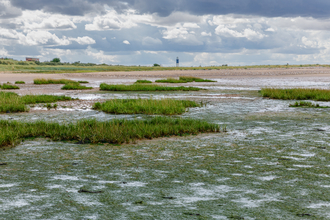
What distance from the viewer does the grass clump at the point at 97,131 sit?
32.1ft

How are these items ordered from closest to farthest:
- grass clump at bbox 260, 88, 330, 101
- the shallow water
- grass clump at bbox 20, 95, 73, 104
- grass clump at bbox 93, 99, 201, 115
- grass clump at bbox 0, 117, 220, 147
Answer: the shallow water → grass clump at bbox 0, 117, 220, 147 → grass clump at bbox 93, 99, 201, 115 → grass clump at bbox 20, 95, 73, 104 → grass clump at bbox 260, 88, 330, 101

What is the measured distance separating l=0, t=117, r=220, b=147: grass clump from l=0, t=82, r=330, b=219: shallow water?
0.47m

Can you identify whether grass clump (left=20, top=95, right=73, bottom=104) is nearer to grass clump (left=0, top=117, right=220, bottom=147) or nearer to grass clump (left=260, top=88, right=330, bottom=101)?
grass clump (left=0, top=117, right=220, bottom=147)

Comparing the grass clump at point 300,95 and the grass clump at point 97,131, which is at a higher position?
the grass clump at point 300,95

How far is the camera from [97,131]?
33.0 feet

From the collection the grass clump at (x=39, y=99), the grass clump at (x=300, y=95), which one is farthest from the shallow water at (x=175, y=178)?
the grass clump at (x=300, y=95)

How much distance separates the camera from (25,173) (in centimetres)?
663

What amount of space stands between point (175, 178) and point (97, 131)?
14.5ft

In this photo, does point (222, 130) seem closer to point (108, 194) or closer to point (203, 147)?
point (203, 147)

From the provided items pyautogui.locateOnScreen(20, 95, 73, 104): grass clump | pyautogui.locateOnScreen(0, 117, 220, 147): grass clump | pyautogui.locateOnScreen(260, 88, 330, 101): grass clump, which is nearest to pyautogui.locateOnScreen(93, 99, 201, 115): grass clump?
pyautogui.locateOnScreen(0, 117, 220, 147): grass clump

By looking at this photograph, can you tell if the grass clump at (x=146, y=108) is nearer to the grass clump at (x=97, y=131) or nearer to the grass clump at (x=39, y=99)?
the grass clump at (x=97, y=131)

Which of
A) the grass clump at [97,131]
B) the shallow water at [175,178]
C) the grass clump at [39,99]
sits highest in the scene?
the grass clump at [39,99]

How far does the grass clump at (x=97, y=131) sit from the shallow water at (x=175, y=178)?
1.53ft

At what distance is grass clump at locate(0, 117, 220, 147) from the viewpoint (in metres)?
9.79
